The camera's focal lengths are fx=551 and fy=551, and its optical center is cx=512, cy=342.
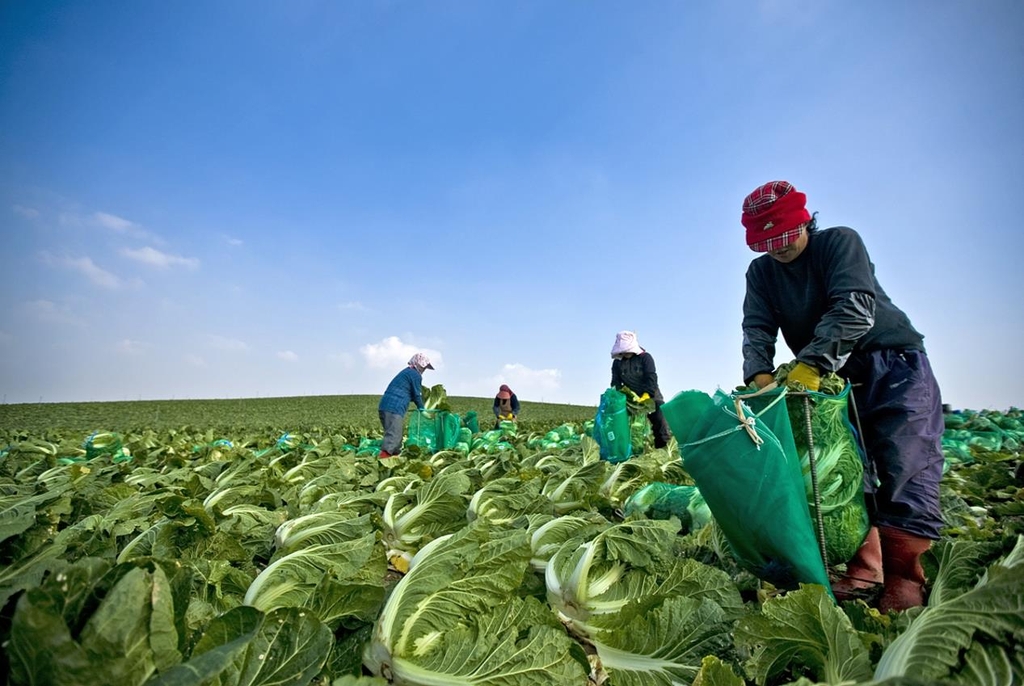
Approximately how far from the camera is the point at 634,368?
9219 mm

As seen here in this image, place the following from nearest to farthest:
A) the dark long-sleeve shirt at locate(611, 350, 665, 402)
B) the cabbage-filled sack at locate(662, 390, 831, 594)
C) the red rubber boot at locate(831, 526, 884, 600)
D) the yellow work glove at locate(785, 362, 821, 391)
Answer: the cabbage-filled sack at locate(662, 390, 831, 594), the yellow work glove at locate(785, 362, 821, 391), the red rubber boot at locate(831, 526, 884, 600), the dark long-sleeve shirt at locate(611, 350, 665, 402)

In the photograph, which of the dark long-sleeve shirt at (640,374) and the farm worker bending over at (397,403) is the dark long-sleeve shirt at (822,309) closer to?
the dark long-sleeve shirt at (640,374)

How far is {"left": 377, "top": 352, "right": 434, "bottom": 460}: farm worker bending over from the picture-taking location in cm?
1002

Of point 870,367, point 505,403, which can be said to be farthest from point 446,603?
point 505,403

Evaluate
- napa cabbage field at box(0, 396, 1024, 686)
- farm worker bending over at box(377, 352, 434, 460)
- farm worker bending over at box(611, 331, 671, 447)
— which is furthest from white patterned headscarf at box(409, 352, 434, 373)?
napa cabbage field at box(0, 396, 1024, 686)

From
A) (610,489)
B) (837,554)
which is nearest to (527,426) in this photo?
(610,489)

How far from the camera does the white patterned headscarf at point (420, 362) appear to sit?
10.7 metres

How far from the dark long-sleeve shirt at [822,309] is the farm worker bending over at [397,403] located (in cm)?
746

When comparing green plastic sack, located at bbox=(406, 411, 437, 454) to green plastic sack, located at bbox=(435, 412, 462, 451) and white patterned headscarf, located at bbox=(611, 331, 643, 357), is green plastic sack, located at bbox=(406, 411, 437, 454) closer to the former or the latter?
green plastic sack, located at bbox=(435, 412, 462, 451)

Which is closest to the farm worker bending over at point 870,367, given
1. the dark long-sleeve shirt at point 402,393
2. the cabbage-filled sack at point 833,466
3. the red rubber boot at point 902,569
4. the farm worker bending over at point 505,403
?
the red rubber boot at point 902,569

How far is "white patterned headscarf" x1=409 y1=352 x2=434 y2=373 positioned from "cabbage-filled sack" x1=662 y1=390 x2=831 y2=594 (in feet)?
27.5

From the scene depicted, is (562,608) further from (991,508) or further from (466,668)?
(991,508)

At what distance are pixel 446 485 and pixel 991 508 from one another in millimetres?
4811

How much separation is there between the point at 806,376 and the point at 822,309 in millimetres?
654
